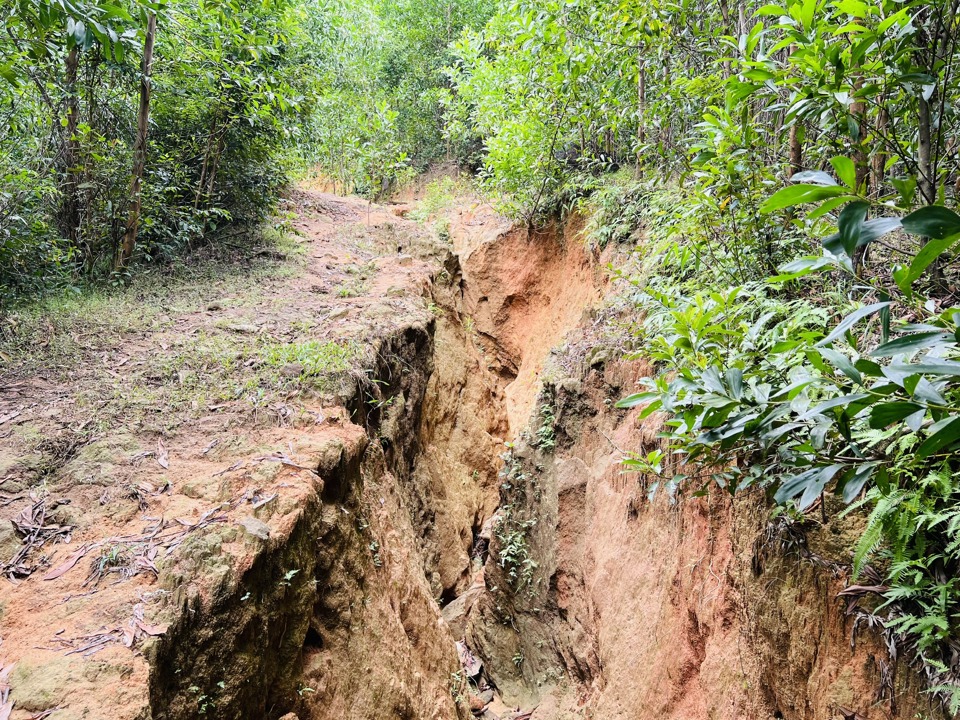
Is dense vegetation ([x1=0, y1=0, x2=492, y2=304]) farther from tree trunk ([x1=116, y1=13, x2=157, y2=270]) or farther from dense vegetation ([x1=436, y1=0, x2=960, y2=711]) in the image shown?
dense vegetation ([x1=436, y1=0, x2=960, y2=711])

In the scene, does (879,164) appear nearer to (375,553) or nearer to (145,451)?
(375,553)

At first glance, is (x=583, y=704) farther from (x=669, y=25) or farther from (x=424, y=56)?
(x=424, y=56)

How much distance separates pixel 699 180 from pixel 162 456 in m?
4.92

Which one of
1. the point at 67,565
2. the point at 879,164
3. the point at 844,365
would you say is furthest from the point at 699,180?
the point at 67,565

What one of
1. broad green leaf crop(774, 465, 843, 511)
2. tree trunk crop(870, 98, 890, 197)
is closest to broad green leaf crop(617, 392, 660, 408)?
broad green leaf crop(774, 465, 843, 511)

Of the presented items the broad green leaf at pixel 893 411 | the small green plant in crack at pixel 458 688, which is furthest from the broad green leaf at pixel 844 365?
the small green plant in crack at pixel 458 688

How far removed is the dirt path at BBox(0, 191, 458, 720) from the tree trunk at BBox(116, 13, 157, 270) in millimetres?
668

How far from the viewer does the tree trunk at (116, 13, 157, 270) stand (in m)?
7.16

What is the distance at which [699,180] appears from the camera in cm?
454

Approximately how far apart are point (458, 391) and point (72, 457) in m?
6.00

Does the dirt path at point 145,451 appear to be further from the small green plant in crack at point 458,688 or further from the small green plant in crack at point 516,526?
the small green plant in crack at point 458,688

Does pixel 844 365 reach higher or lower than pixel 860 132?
lower

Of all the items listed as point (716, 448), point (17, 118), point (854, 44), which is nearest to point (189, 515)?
point (716, 448)

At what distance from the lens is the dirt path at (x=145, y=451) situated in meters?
3.26
